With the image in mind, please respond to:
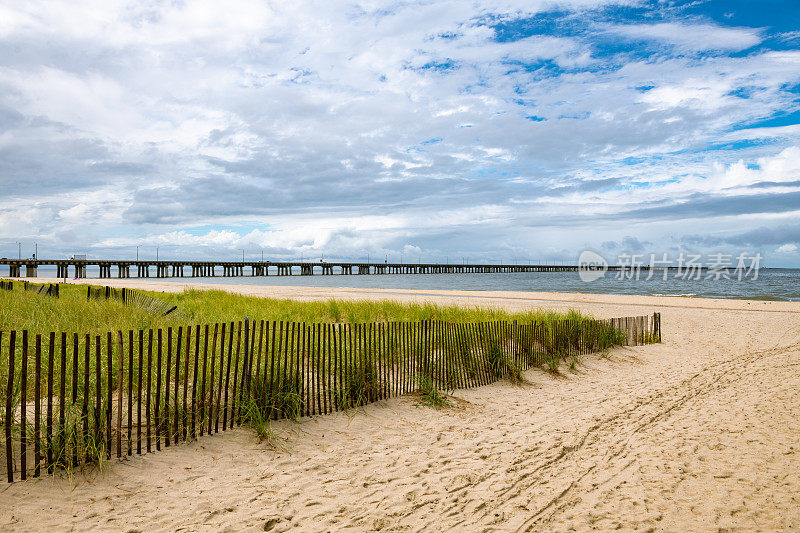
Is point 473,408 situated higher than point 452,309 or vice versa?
point 452,309

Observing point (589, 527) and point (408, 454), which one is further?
point (408, 454)

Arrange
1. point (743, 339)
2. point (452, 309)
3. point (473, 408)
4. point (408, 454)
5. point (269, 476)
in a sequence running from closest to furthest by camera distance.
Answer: point (269, 476), point (408, 454), point (473, 408), point (452, 309), point (743, 339)

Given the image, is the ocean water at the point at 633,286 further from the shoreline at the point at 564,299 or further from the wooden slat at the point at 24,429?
the wooden slat at the point at 24,429

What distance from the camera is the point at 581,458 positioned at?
5824 millimetres

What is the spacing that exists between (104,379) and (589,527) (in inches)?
225

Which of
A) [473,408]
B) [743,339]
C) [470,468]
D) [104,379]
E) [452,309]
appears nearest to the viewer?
[470,468]

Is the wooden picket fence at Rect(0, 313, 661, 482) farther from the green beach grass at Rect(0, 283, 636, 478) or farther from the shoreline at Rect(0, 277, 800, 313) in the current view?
the shoreline at Rect(0, 277, 800, 313)

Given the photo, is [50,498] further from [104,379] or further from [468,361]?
[468,361]

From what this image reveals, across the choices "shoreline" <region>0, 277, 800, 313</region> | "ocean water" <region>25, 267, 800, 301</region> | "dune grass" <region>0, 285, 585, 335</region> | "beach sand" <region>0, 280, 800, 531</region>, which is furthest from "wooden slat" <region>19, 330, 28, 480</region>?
"ocean water" <region>25, 267, 800, 301</region>

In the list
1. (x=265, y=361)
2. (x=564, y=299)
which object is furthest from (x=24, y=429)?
(x=564, y=299)

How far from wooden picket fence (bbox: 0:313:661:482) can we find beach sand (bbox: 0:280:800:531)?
0.86ft

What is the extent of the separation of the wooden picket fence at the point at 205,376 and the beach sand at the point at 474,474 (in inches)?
10.3

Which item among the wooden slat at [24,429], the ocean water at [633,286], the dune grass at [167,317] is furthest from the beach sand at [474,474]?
the ocean water at [633,286]

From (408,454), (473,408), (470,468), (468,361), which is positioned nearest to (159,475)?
(408,454)
